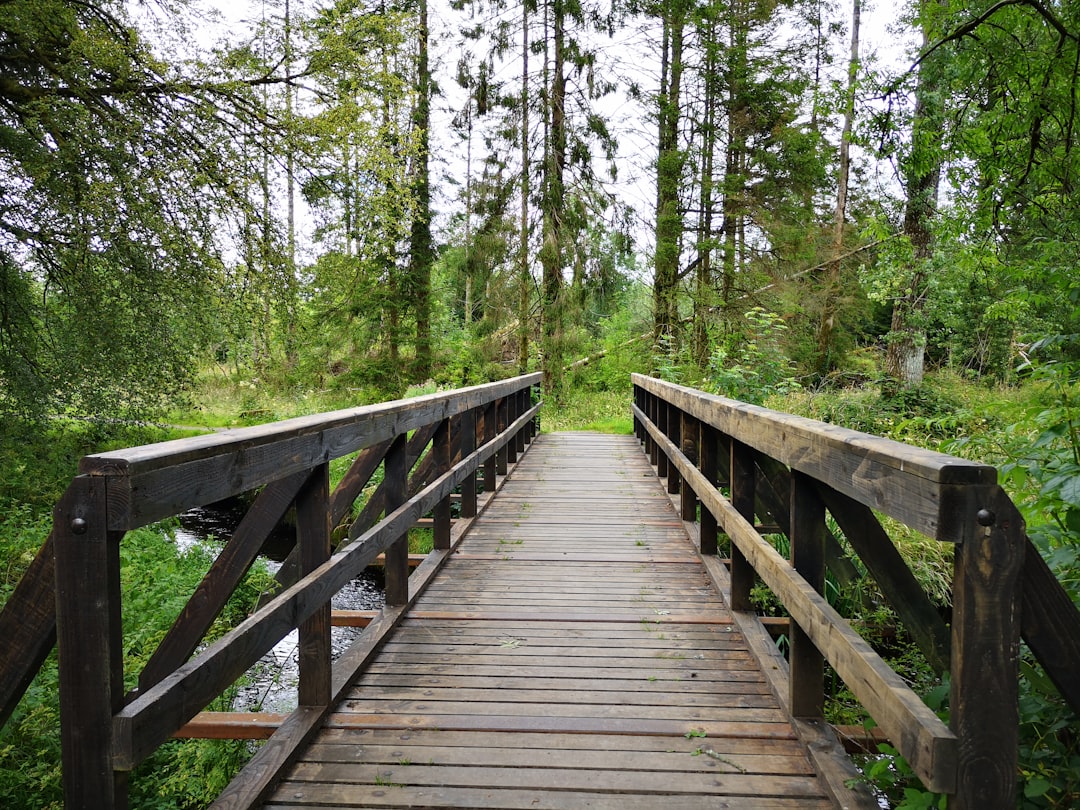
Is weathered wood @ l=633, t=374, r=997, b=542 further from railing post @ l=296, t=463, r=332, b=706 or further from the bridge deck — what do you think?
railing post @ l=296, t=463, r=332, b=706

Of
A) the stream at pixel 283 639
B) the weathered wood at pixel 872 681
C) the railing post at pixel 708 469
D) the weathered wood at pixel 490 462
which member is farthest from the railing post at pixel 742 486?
the weathered wood at pixel 490 462

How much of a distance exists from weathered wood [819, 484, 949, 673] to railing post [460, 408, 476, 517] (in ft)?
11.6

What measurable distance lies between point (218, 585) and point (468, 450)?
361 centimetres

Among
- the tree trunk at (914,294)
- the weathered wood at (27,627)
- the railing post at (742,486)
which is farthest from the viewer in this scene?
the tree trunk at (914,294)

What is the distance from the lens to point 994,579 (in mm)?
1364

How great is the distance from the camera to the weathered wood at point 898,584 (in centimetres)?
179

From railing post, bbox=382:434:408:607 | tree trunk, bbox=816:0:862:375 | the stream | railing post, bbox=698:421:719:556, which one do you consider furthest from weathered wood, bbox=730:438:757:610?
tree trunk, bbox=816:0:862:375

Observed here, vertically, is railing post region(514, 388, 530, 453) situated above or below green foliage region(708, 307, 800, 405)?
below

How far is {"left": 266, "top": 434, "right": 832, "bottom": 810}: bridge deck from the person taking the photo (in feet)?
6.95

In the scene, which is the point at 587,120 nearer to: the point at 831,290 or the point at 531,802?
the point at 831,290

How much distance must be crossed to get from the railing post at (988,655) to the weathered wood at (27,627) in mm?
1808

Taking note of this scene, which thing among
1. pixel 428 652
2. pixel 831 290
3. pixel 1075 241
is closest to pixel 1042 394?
pixel 428 652

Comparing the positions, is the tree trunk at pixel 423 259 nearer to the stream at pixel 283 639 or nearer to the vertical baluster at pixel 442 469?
the stream at pixel 283 639

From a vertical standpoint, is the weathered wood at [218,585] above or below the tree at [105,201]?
below
